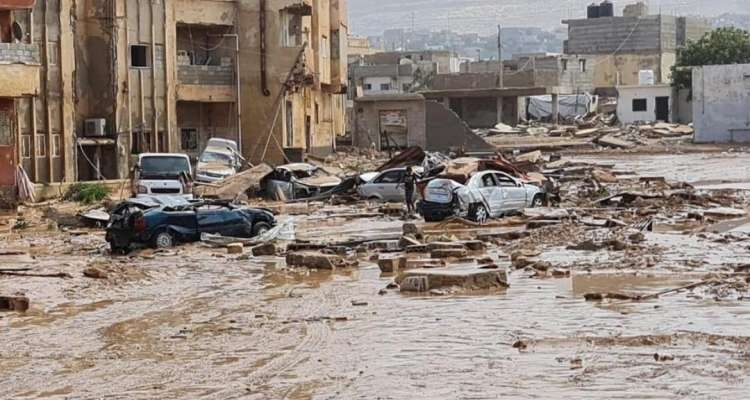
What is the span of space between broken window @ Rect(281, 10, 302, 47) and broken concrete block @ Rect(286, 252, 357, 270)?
3197 cm

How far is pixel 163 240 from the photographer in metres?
26.8

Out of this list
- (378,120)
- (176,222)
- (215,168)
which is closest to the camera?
(176,222)

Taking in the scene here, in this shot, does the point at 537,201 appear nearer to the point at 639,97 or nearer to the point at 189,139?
the point at 189,139

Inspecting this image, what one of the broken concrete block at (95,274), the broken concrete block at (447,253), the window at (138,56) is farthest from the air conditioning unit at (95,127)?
the broken concrete block at (447,253)

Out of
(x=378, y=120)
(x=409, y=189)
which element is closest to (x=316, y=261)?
(x=409, y=189)

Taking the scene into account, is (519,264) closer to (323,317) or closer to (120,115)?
(323,317)

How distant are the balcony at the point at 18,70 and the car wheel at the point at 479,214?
48.4 ft

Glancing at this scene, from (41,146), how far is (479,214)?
20.6m

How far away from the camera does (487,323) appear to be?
16.1 metres

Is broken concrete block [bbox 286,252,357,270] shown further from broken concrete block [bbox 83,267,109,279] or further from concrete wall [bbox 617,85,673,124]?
concrete wall [bbox 617,85,673,124]

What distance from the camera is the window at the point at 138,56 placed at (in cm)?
4997

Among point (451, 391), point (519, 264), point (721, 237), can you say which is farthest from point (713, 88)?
point (451, 391)

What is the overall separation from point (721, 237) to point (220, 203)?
420 inches

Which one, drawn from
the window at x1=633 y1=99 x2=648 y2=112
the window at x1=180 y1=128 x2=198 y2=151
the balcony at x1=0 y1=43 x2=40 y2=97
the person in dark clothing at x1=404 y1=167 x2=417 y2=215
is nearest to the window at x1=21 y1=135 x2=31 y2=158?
the balcony at x1=0 y1=43 x2=40 y2=97
